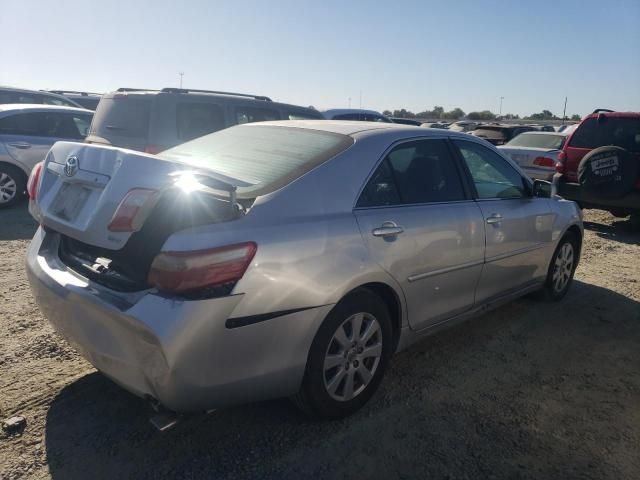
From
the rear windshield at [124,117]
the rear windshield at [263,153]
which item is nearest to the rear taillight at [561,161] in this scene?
the rear windshield at [124,117]

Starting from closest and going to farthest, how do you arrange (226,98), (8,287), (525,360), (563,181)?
(525,360), (8,287), (226,98), (563,181)

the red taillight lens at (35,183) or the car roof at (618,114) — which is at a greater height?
the car roof at (618,114)

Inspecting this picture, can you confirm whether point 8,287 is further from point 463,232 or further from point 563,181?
point 563,181

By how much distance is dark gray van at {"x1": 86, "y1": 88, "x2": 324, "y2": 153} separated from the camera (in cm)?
685

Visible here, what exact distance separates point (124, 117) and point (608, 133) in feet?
23.2

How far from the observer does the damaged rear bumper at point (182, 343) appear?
2307 millimetres

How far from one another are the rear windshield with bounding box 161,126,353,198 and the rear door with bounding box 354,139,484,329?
0.35m

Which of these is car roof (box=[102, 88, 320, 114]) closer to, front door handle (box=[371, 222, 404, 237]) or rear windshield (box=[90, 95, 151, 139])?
rear windshield (box=[90, 95, 151, 139])

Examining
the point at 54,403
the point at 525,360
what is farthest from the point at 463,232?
the point at 54,403

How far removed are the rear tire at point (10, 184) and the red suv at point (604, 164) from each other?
838cm

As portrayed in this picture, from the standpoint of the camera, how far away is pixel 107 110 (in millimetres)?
7219

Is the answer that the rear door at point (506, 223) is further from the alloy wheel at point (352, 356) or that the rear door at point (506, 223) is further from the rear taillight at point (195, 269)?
the rear taillight at point (195, 269)

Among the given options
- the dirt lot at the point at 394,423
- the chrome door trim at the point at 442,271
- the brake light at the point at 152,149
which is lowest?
the dirt lot at the point at 394,423

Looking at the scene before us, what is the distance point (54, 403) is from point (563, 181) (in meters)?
8.09
